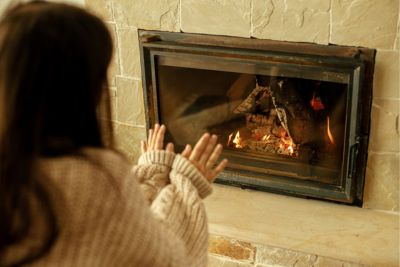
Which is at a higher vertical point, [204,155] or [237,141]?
[204,155]

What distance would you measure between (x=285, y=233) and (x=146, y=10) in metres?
0.90

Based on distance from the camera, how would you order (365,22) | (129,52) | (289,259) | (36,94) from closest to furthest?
(36,94) → (365,22) → (289,259) → (129,52)

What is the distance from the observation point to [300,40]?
6.09 ft

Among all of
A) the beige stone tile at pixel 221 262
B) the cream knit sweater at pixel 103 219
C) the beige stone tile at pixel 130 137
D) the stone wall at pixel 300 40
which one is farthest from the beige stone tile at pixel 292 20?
the cream knit sweater at pixel 103 219

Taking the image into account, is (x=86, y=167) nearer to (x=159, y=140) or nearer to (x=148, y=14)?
(x=159, y=140)

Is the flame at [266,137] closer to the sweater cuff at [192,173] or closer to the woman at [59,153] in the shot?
the sweater cuff at [192,173]

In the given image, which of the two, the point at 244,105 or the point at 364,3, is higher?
the point at 364,3

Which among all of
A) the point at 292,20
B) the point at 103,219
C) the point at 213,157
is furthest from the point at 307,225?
the point at 103,219

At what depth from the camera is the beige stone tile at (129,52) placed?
6.91ft

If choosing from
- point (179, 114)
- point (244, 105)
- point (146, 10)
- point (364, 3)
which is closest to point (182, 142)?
point (179, 114)

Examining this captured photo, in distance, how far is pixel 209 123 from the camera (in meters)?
2.22

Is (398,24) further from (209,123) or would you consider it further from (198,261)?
(198,261)

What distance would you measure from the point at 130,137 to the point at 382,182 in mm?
940

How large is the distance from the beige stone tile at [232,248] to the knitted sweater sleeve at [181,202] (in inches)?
29.1
